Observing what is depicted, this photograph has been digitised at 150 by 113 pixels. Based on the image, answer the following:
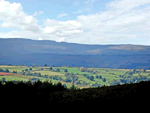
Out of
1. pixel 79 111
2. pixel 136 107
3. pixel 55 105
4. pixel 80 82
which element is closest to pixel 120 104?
pixel 136 107

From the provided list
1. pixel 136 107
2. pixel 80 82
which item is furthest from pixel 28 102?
pixel 80 82

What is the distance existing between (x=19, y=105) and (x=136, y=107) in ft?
16.9

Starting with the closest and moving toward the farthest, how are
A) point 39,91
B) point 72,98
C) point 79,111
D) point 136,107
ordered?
point 136,107, point 79,111, point 72,98, point 39,91

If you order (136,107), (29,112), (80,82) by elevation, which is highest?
(136,107)

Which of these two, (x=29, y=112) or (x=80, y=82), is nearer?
(x=29, y=112)

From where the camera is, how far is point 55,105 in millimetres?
8625

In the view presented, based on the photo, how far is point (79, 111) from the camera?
25.2 ft

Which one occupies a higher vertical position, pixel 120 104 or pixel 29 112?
pixel 120 104

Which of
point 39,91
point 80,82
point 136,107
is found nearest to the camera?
point 136,107

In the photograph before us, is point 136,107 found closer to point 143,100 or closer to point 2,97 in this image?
point 143,100

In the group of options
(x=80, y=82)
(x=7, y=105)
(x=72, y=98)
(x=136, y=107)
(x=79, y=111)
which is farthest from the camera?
(x=80, y=82)

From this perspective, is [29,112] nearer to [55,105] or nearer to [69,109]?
[55,105]

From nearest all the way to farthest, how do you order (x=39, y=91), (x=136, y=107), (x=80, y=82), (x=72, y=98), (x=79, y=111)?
(x=136, y=107) → (x=79, y=111) → (x=72, y=98) → (x=39, y=91) → (x=80, y=82)

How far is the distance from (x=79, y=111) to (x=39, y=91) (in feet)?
12.2
